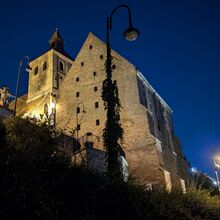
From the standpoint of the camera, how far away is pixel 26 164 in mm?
8445

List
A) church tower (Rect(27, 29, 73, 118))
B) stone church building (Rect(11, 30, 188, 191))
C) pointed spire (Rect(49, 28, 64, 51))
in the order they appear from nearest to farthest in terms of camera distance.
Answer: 1. stone church building (Rect(11, 30, 188, 191))
2. church tower (Rect(27, 29, 73, 118))
3. pointed spire (Rect(49, 28, 64, 51))

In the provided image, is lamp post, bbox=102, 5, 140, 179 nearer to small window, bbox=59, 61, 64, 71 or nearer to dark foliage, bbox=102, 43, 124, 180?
dark foliage, bbox=102, 43, 124, 180

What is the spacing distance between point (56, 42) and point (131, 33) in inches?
1814

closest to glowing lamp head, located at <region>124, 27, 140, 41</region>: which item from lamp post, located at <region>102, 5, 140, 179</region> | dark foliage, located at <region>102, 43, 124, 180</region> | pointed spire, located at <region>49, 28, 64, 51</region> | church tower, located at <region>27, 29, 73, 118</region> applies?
lamp post, located at <region>102, 5, 140, 179</region>

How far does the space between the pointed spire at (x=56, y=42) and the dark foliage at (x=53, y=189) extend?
149ft

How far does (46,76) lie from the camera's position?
46.9m

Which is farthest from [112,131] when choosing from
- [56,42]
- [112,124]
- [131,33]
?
[56,42]

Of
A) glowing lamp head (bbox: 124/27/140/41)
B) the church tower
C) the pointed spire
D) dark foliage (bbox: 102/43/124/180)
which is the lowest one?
dark foliage (bbox: 102/43/124/180)

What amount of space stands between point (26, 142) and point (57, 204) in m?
2.41

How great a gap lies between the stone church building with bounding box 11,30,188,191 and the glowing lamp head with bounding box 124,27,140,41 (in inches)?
569

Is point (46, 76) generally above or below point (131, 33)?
above

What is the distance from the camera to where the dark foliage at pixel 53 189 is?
7691 millimetres

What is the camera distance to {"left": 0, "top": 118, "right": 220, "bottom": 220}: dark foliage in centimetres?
769

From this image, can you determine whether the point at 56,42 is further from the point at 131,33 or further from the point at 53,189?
the point at 53,189
